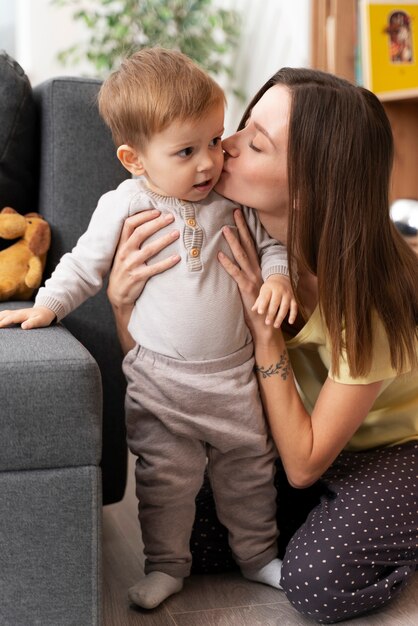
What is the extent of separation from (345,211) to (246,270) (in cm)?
18

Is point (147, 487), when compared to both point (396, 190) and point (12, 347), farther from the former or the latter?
point (396, 190)

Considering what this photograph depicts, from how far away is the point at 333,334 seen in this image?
139 cm

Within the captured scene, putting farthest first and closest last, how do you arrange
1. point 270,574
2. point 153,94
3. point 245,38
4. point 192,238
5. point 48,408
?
point 245,38 < point 270,574 < point 192,238 < point 153,94 < point 48,408

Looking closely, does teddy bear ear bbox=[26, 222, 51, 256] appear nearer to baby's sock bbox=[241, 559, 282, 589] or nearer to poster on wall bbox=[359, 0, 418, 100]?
baby's sock bbox=[241, 559, 282, 589]

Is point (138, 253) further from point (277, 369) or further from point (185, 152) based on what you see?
point (277, 369)

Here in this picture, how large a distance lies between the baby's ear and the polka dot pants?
64 centimetres

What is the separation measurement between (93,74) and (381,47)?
1.65 m

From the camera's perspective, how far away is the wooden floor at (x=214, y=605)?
141 centimetres

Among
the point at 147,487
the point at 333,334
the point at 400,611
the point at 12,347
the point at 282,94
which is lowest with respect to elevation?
the point at 400,611

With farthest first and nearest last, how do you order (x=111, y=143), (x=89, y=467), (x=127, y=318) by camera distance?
(x=111, y=143), (x=127, y=318), (x=89, y=467)

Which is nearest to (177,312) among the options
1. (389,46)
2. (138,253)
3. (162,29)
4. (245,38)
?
(138,253)

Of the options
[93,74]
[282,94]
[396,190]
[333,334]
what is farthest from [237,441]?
[93,74]

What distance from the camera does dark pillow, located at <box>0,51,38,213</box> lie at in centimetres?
166

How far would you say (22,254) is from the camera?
1.58m
